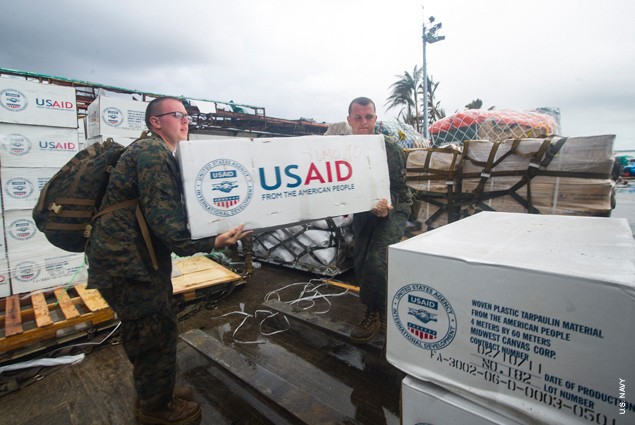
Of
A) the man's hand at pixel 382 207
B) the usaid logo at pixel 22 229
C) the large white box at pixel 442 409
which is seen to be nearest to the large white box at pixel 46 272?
the usaid logo at pixel 22 229

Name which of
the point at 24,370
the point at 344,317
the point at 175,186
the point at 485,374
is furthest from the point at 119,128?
the point at 485,374

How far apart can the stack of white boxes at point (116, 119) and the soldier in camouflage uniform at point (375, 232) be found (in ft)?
10.9

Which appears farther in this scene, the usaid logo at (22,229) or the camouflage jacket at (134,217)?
the usaid logo at (22,229)

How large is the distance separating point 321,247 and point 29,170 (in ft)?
12.4

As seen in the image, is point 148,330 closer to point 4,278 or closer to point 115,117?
point 4,278

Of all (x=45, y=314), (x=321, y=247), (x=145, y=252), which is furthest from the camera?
(x=321, y=247)

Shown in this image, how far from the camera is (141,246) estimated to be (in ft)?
5.35

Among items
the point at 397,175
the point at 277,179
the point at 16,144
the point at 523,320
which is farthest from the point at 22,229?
the point at 523,320

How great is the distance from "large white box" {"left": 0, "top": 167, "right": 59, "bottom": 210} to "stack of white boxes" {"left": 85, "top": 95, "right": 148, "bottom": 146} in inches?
32.7

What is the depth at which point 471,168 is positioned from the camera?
3.67 meters

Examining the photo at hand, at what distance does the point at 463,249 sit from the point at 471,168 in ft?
9.88

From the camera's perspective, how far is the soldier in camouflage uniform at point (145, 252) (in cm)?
150

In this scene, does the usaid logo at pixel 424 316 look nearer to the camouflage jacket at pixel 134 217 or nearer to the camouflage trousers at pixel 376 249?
the camouflage jacket at pixel 134 217

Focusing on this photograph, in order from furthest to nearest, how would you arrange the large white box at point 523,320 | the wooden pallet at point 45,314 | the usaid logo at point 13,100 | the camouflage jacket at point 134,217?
1. the usaid logo at point 13,100
2. the wooden pallet at point 45,314
3. the camouflage jacket at point 134,217
4. the large white box at point 523,320
